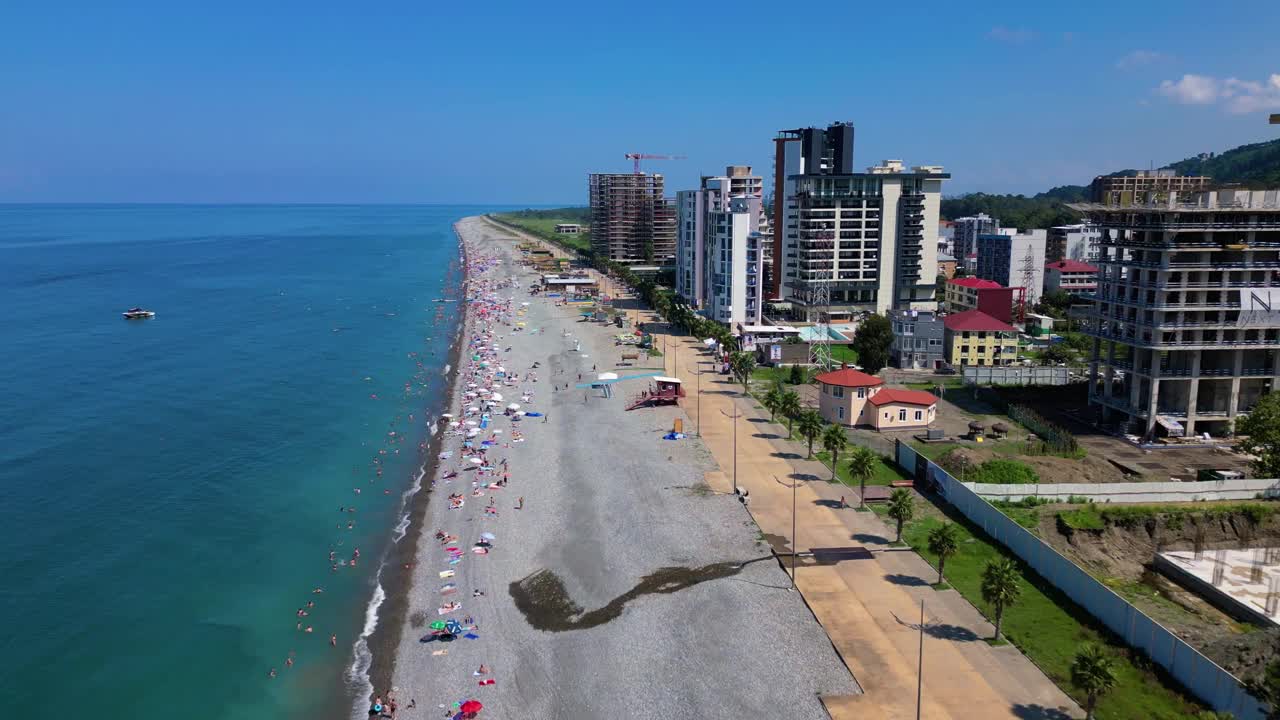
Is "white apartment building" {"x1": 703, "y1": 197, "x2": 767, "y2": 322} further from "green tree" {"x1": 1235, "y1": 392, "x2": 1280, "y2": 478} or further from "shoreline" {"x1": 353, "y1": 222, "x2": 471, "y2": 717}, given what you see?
"green tree" {"x1": 1235, "y1": 392, "x2": 1280, "y2": 478}

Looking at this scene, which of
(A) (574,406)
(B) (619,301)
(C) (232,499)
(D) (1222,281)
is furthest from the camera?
(B) (619,301)

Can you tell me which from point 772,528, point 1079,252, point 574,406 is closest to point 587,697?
point 772,528

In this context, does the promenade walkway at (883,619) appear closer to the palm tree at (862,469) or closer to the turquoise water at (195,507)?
the palm tree at (862,469)

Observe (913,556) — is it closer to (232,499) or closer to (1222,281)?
(1222,281)

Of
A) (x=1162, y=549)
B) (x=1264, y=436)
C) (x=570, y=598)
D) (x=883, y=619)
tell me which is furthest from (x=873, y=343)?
(x=570, y=598)

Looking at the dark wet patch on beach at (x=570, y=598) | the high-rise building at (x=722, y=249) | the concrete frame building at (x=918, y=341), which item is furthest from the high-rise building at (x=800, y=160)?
the dark wet patch on beach at (x=570, y=598)

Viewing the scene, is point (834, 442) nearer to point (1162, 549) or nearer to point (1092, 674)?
point (1162, 549)

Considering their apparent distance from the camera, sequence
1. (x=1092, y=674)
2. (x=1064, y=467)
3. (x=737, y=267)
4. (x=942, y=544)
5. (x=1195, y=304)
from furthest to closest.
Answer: (x=737, y=267)
(x=1195, y=304)
(x=1064, y=467)
(x=942, y=544)
(x=1092, y=674)
